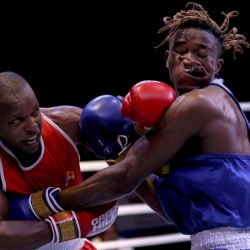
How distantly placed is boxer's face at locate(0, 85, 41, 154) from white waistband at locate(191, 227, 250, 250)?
26.3 inches

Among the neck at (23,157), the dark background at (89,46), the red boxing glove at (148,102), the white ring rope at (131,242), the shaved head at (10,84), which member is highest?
the shaved head at (10,84)

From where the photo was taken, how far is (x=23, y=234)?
1.86 meters

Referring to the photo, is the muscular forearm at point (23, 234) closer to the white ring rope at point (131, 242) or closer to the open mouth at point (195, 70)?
the open mouth at point (195, 70)

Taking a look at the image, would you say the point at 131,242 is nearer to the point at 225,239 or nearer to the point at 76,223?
the point at 76,223

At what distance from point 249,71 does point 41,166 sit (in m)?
4.22

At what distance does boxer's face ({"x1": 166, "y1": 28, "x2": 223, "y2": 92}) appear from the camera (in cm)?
188

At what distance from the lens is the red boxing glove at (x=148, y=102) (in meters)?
1.76

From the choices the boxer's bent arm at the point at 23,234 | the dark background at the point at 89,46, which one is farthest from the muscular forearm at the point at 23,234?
the dark background at the point at 89,46

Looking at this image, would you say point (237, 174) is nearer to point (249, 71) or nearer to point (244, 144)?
point (244, 144)

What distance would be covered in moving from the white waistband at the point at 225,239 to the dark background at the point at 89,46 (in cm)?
385

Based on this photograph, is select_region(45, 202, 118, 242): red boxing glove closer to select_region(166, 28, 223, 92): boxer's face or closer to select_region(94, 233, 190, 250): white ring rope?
select_region(166, 28, 223, 92): boxer's face

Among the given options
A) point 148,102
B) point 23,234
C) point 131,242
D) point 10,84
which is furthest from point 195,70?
point 131,242

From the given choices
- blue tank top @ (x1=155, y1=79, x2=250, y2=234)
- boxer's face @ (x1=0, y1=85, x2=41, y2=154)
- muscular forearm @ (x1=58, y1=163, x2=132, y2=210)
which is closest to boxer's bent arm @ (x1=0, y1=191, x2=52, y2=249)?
muscular forearm @ (x1=58, y1=163, x2=132, y2=210)

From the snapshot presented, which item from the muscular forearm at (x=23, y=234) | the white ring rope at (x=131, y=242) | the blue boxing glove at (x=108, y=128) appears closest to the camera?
the muscular forearm at (x=23, y=234)
